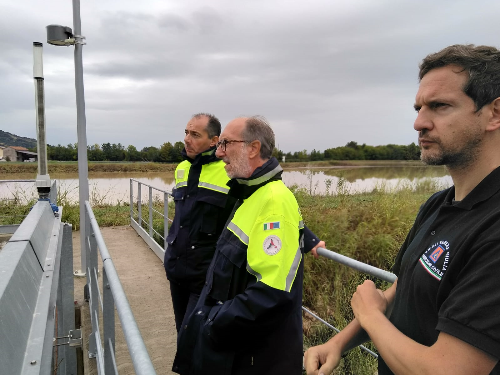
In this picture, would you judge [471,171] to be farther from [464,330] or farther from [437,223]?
[464,330]

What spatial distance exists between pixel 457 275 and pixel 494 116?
15.6 inches

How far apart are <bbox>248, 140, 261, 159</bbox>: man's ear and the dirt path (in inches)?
83.1

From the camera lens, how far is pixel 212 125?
117 inches

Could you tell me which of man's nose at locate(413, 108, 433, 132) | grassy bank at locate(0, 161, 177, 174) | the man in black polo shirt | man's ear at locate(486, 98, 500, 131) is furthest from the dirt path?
grassy bank at locate(0, 161, 177, 174)

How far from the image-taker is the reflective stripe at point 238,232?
1718mm

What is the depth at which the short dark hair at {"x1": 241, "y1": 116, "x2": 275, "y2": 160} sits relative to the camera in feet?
6.49

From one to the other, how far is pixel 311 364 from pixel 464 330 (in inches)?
21.9

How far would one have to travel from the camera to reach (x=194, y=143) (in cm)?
291

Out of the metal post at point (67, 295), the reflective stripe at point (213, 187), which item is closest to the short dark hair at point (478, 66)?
the reflective stripe at point (213, 187)

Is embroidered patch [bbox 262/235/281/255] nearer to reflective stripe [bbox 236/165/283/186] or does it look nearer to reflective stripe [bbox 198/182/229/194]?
reflective stripe [bbox 236/165/283/186]

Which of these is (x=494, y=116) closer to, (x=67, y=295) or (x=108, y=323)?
(x=108, y=323)

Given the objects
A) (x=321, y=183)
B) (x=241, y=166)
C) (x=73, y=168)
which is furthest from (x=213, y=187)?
(x=73, y=168)

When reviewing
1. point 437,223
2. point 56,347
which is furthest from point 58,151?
point 437,223

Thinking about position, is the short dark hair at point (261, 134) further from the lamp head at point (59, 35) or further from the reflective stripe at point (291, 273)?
the lamp head at point (59, 35)
